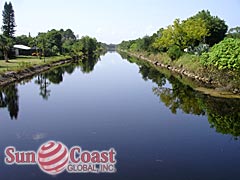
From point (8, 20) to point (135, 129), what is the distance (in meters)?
71.4

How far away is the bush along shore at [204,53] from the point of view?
24484mm

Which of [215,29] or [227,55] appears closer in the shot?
[227,55]

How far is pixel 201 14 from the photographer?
194 feet

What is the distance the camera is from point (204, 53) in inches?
1284

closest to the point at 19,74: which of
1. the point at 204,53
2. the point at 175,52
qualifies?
the point at 204,53

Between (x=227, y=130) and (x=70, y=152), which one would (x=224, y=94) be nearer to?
(x=227, y=130)

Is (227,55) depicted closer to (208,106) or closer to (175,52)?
(208,106)

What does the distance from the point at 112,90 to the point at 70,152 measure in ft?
54.4

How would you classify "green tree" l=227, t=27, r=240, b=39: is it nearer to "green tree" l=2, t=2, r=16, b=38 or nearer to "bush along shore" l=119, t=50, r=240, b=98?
"bush along shore" l=119, t=50, r=240, b=98

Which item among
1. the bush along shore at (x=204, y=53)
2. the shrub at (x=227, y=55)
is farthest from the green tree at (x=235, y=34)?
the shrub at (x=227, y=55)

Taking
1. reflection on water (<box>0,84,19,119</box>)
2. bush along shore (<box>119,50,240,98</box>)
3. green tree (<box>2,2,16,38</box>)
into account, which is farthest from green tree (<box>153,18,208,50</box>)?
green tree (<box>2,2,16,38</box>)

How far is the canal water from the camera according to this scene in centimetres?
1058

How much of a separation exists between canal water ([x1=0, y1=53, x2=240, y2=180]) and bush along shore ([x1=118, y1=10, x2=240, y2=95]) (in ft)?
10.1

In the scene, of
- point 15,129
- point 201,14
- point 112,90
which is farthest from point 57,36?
point 15,129
